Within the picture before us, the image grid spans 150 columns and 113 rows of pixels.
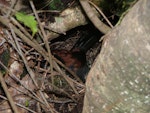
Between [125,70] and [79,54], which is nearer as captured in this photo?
[125,70]

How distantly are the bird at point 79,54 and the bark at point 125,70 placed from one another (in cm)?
120

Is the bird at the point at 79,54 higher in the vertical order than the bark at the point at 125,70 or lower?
lower

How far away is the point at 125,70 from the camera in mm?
996

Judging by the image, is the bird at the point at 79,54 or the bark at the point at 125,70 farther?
the bird at the point at 79,54

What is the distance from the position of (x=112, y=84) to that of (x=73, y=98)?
3.56 ft

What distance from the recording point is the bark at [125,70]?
860mm

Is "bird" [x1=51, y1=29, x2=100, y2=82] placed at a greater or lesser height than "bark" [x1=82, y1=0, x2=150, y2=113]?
lesser

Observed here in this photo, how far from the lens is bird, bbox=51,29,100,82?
2.55 metres

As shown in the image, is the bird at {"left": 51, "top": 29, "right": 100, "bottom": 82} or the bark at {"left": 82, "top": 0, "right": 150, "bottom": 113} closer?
the bark at {"left": 82, "top": 0, "right": 150, "bottom": 113}

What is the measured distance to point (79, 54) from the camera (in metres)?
2.63

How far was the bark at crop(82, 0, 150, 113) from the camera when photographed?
0.86 meters

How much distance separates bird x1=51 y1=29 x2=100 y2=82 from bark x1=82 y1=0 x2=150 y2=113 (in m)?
1.20

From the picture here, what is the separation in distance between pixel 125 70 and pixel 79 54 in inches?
64.6

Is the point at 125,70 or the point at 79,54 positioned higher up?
the point at 125,70
